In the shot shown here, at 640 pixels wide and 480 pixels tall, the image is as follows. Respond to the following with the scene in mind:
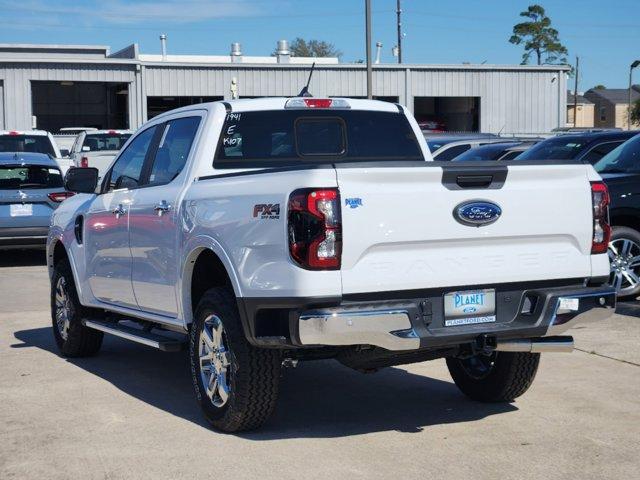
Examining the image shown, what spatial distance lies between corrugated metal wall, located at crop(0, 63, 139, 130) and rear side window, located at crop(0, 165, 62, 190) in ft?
90.4

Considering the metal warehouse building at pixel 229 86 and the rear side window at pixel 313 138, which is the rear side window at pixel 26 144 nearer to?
the rear side window at pixel 313 138

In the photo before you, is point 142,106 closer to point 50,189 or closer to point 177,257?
point 50,189

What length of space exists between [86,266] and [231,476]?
3.48 metres

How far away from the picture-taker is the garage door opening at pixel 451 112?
52656 millimetres

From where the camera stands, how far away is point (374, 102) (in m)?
7.80

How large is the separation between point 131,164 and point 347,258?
311 cm

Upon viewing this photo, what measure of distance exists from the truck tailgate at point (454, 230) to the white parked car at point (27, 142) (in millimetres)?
16321

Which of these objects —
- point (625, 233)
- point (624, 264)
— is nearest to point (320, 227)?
point (625, 233)

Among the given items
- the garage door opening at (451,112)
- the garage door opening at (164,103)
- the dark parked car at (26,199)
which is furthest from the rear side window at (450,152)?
the garage door opening at (164,103)

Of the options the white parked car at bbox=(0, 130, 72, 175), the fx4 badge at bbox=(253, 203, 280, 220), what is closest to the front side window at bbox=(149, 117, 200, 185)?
the fx4 badge at bbox=(253, 203, 280, 220)

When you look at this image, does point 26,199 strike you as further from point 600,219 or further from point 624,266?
point 600,219

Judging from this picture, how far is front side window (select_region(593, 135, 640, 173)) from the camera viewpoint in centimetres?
1145

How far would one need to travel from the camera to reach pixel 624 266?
36.6 ft

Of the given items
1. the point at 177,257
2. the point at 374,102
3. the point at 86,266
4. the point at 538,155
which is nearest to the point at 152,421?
the point at 177,257
